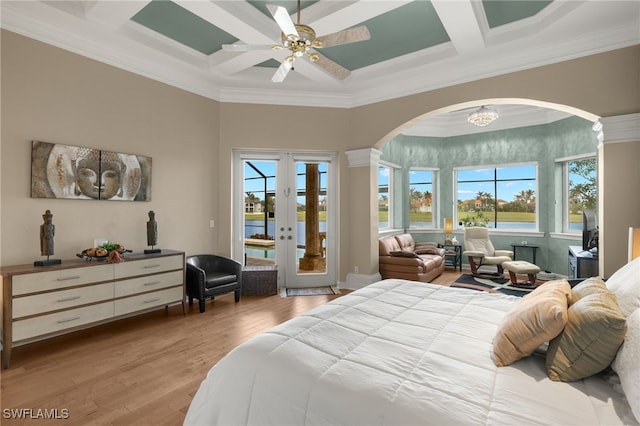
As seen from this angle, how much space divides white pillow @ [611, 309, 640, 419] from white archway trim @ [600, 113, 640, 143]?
306cm

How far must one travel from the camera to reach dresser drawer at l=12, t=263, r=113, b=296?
2.75m

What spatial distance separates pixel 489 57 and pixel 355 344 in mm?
4132

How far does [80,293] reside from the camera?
10.2 ft

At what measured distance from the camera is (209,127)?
4934 mm

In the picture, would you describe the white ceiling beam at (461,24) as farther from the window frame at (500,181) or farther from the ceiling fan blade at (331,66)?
the window frame at (500,181)

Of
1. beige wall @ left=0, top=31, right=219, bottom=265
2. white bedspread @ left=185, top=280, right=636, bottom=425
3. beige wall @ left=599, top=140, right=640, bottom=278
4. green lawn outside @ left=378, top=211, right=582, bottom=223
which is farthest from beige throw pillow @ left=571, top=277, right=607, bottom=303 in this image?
green lawn outside @ left=378, top=211, right=582, bottom=223

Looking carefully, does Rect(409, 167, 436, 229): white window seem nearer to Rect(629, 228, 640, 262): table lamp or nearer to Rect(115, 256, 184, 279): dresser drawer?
Rect(629, 228, 640, 262): table lamp

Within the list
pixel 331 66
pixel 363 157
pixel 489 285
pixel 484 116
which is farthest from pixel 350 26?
pixel 489 285

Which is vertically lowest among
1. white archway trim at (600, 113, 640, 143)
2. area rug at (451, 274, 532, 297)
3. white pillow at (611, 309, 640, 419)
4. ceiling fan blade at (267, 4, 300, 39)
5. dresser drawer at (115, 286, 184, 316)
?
area rug at (451, 274, 532, 297)

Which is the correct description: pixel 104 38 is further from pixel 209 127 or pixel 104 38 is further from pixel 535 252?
pixel 535 252

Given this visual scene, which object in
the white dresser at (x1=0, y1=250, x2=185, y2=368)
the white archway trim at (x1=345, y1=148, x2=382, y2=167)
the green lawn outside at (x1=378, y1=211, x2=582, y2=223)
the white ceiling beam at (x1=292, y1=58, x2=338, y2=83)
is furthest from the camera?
the green lawn outside at (x1=378, y1=211, x2=582, y2=223)

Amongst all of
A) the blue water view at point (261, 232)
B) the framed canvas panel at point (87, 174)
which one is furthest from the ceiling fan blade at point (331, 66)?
the blue water view at point (261, 232)

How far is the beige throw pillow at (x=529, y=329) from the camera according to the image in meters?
1.32

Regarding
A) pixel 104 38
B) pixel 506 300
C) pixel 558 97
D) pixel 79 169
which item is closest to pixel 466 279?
pixel 558 97
